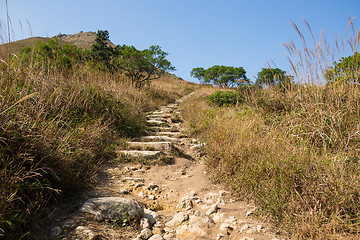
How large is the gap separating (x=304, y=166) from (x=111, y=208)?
2.24 meters

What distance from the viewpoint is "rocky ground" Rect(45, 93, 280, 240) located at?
2109 mm

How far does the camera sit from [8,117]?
2.16 meters

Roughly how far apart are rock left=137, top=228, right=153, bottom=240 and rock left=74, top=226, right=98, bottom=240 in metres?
0.42

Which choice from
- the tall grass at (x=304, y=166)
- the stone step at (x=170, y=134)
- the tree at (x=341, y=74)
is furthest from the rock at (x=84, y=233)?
the tree at (x=341, y=74)

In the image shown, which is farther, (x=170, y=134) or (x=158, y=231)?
(x=170, y=134)

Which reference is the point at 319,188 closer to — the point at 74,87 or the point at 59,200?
the point at 59,200

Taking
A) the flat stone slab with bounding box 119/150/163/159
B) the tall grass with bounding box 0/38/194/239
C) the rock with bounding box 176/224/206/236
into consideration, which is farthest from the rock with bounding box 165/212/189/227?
the flat stone slab with bounding box 119/150/163/159

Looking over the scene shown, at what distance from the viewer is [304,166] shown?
2.42m

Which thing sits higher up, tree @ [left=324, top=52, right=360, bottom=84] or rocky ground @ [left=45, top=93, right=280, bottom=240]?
tree @ [left=324, top=52, right=360, bottom=84]

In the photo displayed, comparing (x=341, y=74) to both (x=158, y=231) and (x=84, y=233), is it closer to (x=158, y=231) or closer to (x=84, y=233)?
(x=158, y=231)

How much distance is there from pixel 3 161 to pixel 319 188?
307cm

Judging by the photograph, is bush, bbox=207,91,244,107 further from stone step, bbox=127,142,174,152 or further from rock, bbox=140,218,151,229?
rock, bbox=140,218,151,229

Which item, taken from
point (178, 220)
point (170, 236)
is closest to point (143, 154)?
point (178, 220)

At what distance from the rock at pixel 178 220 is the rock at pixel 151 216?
0.53 ft
